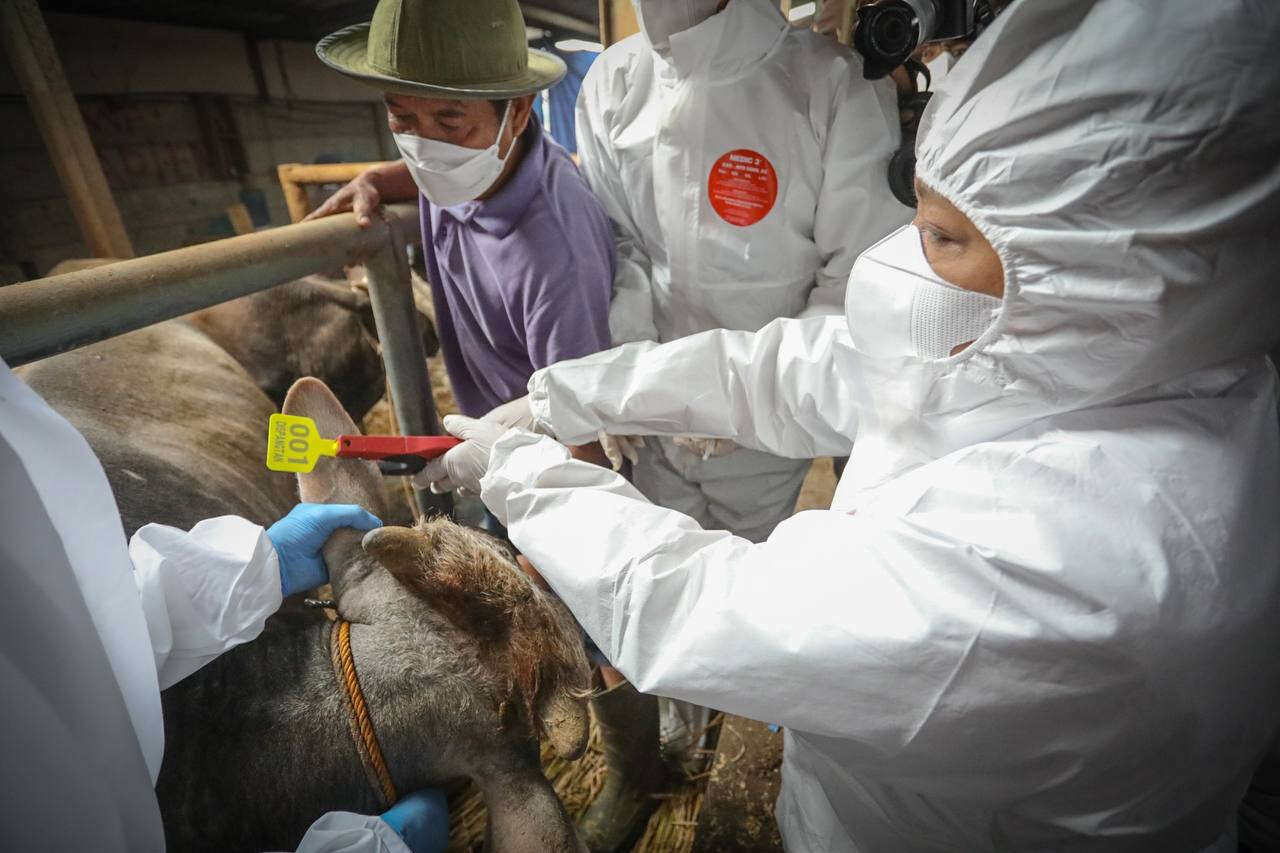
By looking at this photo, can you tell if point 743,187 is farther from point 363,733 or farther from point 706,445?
point 363,733

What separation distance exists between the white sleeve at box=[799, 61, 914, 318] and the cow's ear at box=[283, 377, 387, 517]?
1.42 metres

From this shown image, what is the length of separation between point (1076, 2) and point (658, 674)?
3.84 feet

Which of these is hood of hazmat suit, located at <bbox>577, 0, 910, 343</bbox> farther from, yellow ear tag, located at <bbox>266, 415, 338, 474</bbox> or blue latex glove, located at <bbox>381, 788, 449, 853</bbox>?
blue latex glove, located at <bbox>381, 788, 449, 853</bbox>

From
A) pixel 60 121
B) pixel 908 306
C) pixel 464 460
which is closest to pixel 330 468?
pixel 464 460

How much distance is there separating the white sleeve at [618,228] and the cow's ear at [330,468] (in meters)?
0.83

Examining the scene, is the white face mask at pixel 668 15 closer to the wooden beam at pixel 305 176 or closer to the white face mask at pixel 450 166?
the white face mask at pixel 450 166

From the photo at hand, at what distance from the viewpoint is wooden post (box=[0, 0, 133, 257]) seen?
3229 millimetres

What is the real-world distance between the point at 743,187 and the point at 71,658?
1725 mm

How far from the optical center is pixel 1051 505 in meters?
0.83

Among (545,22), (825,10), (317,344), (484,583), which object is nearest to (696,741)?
(484,583)

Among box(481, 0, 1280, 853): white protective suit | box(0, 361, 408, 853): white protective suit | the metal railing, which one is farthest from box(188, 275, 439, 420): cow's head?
box(481, 0, 1280, 853): white protective suit

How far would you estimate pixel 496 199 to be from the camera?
162 cm

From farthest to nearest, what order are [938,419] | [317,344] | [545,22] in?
[545,22] < [317,344] < [938,419]

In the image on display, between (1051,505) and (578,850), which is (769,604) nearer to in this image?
(1051,505)
